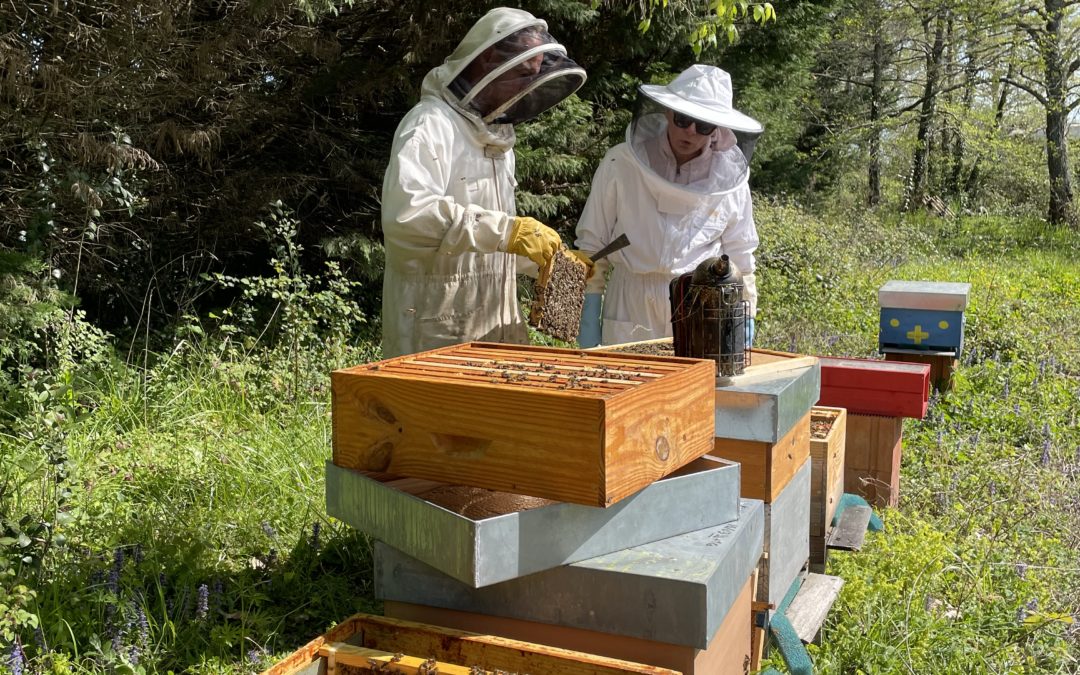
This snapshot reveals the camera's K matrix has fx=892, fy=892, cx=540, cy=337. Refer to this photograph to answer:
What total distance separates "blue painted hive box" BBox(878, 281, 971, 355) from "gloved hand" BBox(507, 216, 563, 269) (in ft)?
9.15

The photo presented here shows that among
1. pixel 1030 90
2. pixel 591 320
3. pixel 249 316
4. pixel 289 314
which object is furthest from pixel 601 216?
pixel 1030 90

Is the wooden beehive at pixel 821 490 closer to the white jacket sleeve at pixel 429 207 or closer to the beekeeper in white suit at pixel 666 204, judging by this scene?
the beekeeper in white suit at pixel 666 204

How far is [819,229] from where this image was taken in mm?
12102

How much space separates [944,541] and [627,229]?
1.79 metres

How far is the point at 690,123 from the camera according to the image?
3576mm

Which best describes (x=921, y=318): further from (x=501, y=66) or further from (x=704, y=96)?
(x=501, y=66)

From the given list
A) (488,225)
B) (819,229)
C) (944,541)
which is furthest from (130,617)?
(819,229)

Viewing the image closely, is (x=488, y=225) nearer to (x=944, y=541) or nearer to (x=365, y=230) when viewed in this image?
(x=944, y=541)

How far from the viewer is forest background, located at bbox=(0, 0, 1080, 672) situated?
2.79 metres

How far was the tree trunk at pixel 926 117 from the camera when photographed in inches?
728

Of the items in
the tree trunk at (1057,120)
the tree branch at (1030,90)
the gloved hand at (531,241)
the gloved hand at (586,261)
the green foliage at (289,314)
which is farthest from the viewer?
the tree branch at (1030,90)

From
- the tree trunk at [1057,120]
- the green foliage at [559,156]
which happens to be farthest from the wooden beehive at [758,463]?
the tree trunk at [1057,120]

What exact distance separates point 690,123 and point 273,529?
2.25m

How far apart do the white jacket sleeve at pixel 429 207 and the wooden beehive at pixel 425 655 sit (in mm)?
1441
